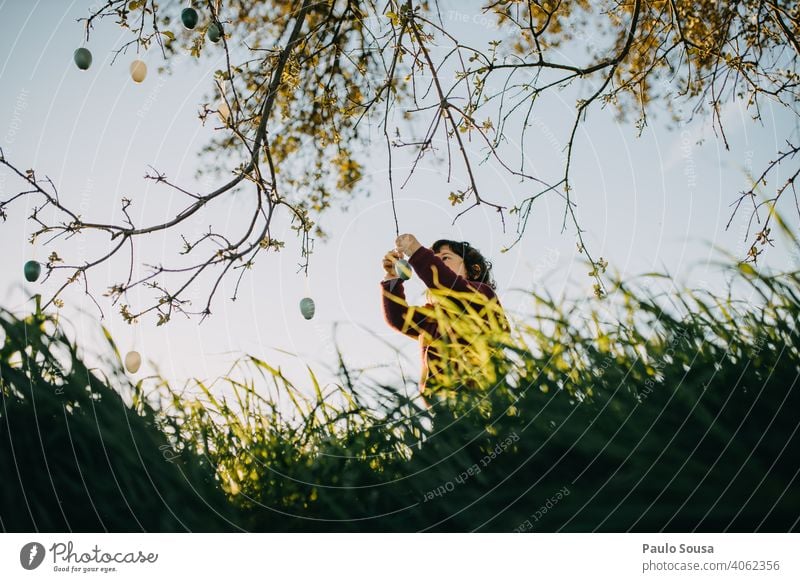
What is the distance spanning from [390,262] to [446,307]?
0.31 metres

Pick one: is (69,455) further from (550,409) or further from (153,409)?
(550,409)

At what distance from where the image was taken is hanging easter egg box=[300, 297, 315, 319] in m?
0.95

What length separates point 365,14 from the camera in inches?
53.7

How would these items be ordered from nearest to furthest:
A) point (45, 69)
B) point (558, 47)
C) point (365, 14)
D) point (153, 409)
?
1. point (153, 409)
2. point (45, 69)
3. point (365, 14)
4. point (558, 47)

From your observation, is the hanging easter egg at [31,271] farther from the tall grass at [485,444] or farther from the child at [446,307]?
the child at [446,307]

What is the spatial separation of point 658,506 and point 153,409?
62cm

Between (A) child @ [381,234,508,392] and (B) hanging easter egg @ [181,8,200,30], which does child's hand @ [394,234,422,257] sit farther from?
(B) hanging easter egg @ [181,8,200,30]

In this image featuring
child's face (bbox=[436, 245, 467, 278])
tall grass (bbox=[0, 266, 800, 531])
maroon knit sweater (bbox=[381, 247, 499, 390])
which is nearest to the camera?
tall grass (bbox=[0, 266, 800, 531])

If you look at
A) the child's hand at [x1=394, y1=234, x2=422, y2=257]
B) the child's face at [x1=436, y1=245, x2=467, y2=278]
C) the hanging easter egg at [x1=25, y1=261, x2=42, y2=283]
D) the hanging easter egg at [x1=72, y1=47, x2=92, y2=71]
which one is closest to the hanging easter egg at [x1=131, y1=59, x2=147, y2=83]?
the hanging easter egg at [x1=72, y1=47, x2=92, y2=71]

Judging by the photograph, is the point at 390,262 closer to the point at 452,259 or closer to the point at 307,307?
the point at 452,259

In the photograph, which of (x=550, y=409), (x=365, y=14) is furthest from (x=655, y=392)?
(x=365, y=14)

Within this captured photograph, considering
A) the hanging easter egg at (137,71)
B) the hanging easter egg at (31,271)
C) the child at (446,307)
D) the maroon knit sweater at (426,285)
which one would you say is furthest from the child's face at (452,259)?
the hanging easter egg at (31,271)

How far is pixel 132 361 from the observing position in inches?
35.3

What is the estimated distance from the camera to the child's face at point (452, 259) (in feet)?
4.82
